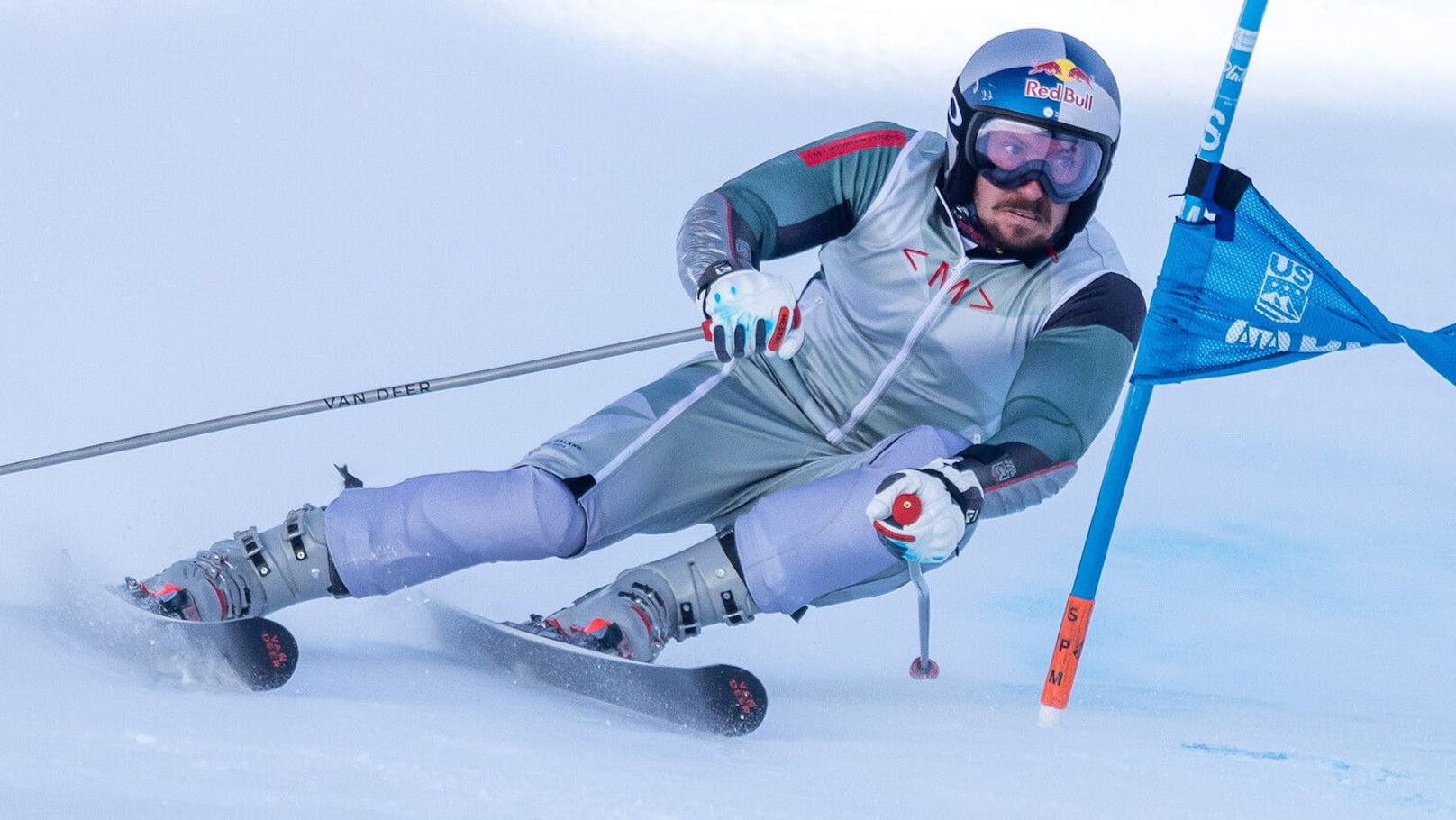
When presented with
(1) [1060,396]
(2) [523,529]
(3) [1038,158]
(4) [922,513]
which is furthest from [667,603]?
(3) [1038,158]

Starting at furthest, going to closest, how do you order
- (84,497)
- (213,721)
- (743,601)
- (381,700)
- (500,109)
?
(500,109) → (84,497) → (743,601) → (381,700) → (213,721)

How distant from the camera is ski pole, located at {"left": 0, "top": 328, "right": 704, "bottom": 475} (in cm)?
375

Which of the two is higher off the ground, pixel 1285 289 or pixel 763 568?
pixel 1285 289

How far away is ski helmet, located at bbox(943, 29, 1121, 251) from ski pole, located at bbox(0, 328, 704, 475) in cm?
72

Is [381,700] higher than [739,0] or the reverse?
the reverse

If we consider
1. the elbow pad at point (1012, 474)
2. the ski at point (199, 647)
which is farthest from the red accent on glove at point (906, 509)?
the ski at point (199, 647)

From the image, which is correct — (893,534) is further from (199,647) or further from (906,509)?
(199,647)

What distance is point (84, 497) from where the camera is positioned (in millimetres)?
5203

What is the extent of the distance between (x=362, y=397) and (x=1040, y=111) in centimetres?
165

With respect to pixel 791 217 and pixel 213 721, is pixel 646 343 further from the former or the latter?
pixel 213 721

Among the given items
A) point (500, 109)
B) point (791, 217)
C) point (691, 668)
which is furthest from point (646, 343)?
point (500, 109)

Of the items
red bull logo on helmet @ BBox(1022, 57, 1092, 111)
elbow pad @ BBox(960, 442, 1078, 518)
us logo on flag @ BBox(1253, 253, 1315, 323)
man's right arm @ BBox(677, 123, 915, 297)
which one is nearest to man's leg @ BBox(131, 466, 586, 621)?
man's right arm @ BBox(677, 123, 915, 297)

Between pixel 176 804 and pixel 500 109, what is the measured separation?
7.55 m

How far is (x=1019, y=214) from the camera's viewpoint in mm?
3666
